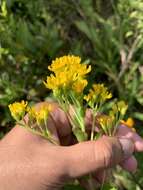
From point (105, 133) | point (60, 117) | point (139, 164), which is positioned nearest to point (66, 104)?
point (105, 133)

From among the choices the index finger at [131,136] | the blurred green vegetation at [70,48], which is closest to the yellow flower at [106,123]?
the index finger at [131,136]

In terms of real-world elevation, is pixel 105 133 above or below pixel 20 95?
above

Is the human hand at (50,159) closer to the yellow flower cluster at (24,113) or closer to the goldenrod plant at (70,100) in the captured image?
the goldenrod plant at (70,100)

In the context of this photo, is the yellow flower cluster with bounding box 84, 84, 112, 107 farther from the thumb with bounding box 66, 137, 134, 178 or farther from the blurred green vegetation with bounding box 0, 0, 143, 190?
the blurred green vegetation with bounding box 0, 0, 143, 190

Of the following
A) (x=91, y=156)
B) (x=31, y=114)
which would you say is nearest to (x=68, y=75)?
(x=31, y=114)

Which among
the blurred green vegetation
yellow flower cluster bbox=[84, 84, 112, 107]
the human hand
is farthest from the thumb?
the blurred green vegetation

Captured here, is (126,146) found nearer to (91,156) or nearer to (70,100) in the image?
(91,156)

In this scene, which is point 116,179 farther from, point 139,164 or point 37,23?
point 37,23
